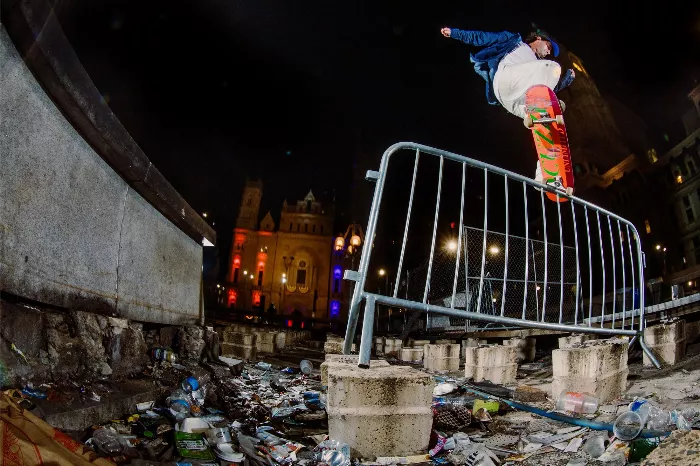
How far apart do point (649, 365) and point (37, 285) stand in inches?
284

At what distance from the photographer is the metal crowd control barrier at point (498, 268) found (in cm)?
267

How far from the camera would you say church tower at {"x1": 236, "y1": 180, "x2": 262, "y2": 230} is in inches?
2552

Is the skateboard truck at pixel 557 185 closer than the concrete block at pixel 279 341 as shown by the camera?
Yes

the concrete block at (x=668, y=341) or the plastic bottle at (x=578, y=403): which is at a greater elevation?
the concrete block at (x=668, y=341)

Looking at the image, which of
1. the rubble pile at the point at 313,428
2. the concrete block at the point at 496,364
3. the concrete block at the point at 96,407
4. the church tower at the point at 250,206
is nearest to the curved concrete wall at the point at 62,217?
the rubble pile at the point at 313,428

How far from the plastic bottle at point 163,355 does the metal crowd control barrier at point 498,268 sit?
2.47 meters

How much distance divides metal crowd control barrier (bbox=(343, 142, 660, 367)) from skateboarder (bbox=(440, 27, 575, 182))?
1.06 metres

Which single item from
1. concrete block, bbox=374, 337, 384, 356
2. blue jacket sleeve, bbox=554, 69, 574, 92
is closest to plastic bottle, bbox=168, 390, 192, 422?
blue jacket sleeve, bbox=554, 69, 574, 92

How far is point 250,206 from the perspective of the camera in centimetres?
6700

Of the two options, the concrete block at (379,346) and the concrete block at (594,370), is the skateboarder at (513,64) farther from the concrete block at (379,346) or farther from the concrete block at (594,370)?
the concrete block at (379,346)

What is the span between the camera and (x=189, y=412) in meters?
3.02

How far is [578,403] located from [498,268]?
24.3 feet

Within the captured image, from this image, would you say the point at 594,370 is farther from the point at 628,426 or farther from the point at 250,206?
the point at 250,206

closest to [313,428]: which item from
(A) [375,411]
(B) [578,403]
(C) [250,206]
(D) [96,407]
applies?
(A) [375,411]
